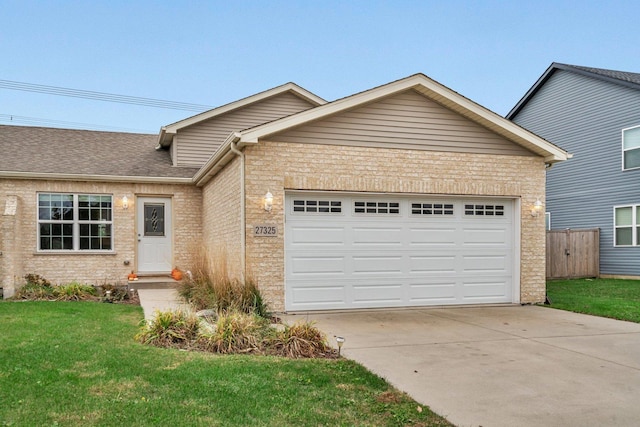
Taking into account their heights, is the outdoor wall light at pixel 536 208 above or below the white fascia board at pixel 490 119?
below

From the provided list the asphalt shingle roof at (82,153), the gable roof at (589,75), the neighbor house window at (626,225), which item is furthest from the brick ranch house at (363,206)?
the gable roof at (589,75)

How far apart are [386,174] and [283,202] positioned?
223 cm

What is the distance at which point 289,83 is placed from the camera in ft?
54.5

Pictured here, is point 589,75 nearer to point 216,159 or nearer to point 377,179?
point 377,179

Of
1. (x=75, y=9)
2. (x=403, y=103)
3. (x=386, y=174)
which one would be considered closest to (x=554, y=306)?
(x=386, y=174)

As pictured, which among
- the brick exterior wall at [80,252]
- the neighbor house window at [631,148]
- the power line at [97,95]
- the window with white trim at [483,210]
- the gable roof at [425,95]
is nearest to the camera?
the gable roof at [425,95]

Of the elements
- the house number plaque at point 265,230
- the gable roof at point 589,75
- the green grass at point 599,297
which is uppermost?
the gable roof at point 589,75

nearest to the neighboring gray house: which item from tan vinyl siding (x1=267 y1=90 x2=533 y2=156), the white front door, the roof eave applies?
the roof eave

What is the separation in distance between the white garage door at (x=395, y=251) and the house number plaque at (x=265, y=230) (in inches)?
12.6

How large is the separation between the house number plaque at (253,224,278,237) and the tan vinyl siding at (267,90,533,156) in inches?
66.5

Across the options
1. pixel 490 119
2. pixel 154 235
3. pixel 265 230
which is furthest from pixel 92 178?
pixel 490 119

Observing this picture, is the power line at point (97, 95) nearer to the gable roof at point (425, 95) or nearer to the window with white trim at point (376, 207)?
the gable roof at point (425, 95)

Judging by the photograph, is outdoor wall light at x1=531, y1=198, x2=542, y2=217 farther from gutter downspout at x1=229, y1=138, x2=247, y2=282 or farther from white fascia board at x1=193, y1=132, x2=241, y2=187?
white fascia board at x1=193, y1=132, x2=241, y2=187

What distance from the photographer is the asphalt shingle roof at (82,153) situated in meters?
14.0
